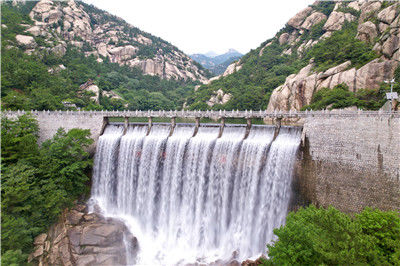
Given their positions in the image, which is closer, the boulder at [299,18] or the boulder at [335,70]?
the boulder at [335,70]

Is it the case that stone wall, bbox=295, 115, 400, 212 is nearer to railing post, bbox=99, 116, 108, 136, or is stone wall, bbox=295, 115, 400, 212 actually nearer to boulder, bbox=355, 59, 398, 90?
boulder, bbox=355, 59, 398, 90

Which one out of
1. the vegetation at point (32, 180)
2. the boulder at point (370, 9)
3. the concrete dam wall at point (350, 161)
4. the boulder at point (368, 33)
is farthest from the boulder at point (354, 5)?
the vegetation at point (32, 180)

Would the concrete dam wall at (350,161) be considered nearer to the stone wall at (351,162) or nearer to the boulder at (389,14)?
the stone wall at (351,162)

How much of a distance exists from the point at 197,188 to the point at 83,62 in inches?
3751

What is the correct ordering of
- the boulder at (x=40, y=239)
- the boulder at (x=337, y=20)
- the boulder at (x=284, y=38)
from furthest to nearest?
the boulder at (x=284, y=38) < the boulder at (x=337, y=20) < the boulder at (x=40, y=239)

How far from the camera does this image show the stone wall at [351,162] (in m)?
16.0

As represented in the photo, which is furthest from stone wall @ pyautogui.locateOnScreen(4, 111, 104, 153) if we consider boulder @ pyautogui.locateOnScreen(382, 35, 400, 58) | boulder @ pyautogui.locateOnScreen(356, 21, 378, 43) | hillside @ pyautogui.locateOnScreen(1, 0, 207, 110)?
boulder @ pyautogui.locateOnScreen(356, 21, 378, 43)

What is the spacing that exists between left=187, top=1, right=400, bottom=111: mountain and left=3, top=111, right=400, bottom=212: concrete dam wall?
1544 cm

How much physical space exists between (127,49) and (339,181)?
132 m

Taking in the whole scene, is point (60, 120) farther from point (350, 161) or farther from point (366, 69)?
point (366, 69)

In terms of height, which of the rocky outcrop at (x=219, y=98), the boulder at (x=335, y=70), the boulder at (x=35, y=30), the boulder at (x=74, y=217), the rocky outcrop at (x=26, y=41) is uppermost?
the boulder at (x=35, y=30)

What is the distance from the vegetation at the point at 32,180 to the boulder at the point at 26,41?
55.3 meters

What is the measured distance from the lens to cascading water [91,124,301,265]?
21.2 meters

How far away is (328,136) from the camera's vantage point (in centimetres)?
1939
